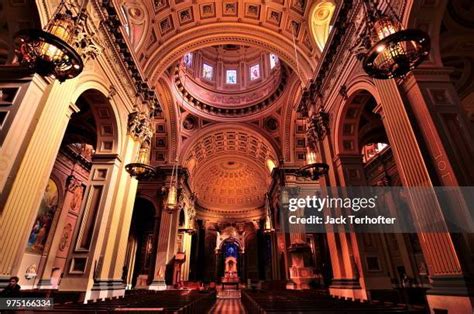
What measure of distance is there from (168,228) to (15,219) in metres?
11.2

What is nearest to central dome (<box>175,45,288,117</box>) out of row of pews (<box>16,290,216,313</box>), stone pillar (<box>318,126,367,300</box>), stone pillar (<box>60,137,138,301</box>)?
stone pillar (<box>318,126,367,300</box>)

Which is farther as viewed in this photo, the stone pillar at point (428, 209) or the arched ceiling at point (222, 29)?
the arched ceiling at point (222, 29)

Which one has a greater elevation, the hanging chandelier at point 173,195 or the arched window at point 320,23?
the arched window at point 320,23

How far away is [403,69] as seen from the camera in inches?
135

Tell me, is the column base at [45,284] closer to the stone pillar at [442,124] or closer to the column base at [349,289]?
the column base at [349,289]

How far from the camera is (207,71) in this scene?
19750 millimetres

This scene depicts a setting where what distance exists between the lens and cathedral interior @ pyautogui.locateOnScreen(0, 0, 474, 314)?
12.3 ft

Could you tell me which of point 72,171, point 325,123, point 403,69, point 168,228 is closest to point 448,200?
point 403,69

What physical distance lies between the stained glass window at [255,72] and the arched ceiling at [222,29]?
854cm

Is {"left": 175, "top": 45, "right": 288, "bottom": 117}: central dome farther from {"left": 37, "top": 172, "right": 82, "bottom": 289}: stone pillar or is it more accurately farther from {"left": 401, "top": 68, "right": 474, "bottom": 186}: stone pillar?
{"left": 401, "top": 68, "right": 474, "bottom": 186}: stone pillar

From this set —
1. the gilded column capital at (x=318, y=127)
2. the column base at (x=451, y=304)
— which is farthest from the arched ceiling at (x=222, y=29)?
the column base at (x=451, y=304)

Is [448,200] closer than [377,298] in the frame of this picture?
Yes

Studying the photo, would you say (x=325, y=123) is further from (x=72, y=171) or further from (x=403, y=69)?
(x=72, y=171)

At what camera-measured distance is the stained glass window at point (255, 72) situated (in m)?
19.6
